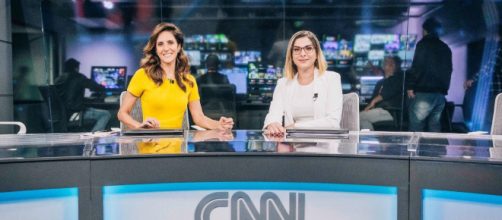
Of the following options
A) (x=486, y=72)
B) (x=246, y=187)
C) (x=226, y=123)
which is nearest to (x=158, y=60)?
(x=226, y=123)

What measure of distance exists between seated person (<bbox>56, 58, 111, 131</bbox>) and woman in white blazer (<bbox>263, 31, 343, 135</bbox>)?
359 cm

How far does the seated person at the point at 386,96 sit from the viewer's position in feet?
18.4

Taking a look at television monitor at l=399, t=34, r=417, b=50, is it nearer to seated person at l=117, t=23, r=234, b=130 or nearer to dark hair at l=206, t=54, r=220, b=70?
dark hair at l=206, t=54, r=220, b=70

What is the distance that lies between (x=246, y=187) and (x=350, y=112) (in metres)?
1.43

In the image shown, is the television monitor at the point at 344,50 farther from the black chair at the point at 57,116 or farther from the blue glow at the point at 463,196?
the blue glow at the point at 463,196

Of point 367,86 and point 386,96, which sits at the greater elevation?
point 367,86

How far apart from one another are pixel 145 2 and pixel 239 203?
14.7ft

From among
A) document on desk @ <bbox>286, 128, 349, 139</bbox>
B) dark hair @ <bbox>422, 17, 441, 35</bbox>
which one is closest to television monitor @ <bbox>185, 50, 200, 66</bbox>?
dark hair @ <bbox>422, 17, 441, 35</bbox>

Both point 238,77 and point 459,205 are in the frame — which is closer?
point 459,205

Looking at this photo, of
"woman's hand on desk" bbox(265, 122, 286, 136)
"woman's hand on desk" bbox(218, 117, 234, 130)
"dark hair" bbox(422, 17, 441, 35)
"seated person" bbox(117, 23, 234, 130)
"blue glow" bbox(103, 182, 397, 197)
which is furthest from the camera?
"dark hair" bbox(422, 17, 441, 35)

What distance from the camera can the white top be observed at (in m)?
2.65

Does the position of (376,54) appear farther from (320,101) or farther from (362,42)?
(320,101)

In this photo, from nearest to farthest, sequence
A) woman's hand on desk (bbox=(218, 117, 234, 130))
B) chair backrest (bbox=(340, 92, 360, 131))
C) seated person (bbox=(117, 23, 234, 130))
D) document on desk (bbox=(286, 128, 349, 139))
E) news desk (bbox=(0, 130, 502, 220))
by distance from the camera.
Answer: news desk (bbox=(0, 130, 502, 220))
document on desk (bbox=(286, 128, 349, 139))
woman's hand on desk (bbox=(218, 117, 234, 130))
seated person (bbox=(117, 23, 234, 130))
chair backrest (bbox=(340, 92, 360, 131))

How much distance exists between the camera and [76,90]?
225 inches
